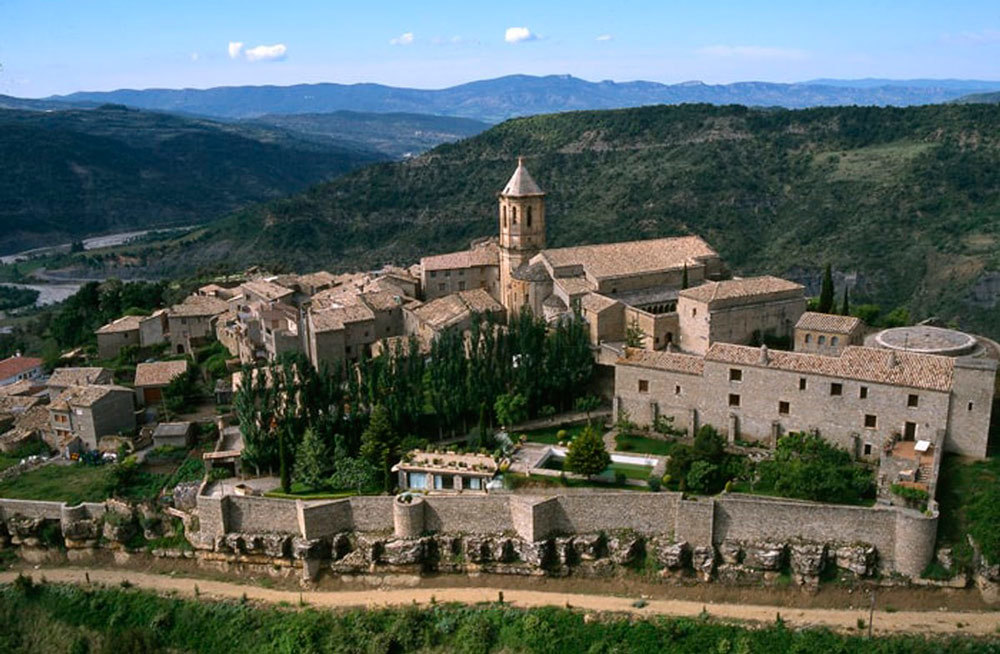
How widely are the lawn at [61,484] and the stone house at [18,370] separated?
47.2ft

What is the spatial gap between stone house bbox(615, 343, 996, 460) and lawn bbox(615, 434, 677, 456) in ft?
3.11

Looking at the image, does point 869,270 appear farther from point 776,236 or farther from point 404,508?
point 404,508

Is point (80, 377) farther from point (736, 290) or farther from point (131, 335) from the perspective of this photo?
point (736, 290)

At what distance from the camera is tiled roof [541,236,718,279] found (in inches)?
1629

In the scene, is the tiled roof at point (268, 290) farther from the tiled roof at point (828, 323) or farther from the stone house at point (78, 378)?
the tiled roof at point (828, 323)

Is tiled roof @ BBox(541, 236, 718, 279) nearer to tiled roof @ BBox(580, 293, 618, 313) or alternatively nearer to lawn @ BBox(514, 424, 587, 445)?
tiled roof @ BBox(580, 293, 618, 313)

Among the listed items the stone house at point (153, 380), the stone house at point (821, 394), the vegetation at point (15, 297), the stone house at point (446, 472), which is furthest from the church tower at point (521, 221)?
the vegetation at point (15, 297)

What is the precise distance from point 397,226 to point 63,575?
75.9 meters

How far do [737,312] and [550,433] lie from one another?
9917mm

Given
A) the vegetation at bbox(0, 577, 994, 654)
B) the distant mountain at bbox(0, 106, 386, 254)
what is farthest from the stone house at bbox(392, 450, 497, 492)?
the distant mountain at bbox(0, 106, 386, 254)

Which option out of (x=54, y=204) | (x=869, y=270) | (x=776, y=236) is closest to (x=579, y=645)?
Answer: (x=869, y=270)

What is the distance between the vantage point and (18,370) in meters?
48.3

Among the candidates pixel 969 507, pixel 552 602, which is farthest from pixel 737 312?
pixel 552 602

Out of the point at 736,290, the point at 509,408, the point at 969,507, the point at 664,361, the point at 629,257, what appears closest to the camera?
the point at 969,507
